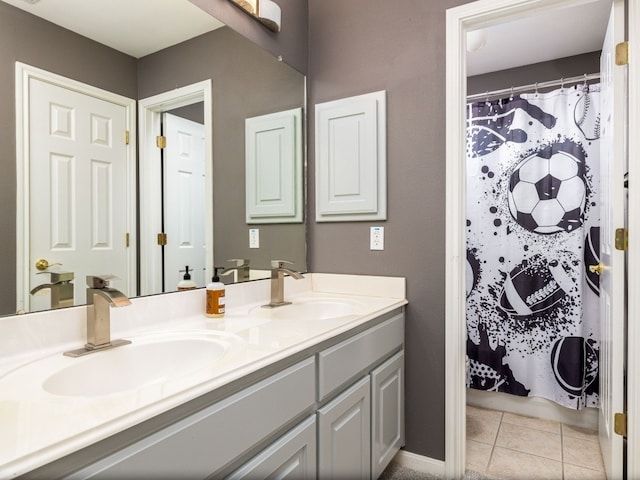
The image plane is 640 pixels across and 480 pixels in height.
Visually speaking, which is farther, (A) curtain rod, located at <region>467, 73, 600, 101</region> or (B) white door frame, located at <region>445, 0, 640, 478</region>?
(A) curtain rod, located at <region>467, 73, 600, 101</region>

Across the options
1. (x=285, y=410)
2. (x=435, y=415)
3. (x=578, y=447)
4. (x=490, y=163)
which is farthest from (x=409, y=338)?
(x=490, y=163)

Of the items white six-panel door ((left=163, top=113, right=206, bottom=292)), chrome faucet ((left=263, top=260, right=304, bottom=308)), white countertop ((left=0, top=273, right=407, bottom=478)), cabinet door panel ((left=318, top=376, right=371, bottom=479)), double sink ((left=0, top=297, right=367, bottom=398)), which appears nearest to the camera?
white countertop ((left=0, top=273, right=407, bottom=478))

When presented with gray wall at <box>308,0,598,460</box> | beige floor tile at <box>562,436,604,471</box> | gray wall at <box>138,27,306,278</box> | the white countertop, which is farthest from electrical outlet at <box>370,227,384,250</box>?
beige floor tile at <box>562,436,604,471</box>

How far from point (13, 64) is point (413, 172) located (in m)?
1.50

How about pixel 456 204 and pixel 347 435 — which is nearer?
pixel 347 435

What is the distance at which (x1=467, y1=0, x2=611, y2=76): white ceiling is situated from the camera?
2275 mm

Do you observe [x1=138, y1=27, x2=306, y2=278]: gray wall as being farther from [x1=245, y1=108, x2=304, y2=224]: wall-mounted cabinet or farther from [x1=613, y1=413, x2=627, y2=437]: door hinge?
[x1=613, y1=413, x2=627, y2=437]: door hinge

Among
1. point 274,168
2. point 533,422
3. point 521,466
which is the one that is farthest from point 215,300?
point 533,422

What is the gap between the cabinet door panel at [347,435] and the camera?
1.25 meters

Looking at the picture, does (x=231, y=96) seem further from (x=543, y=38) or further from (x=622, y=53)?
(x=543, y=38)

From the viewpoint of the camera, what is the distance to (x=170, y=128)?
1.46 meters

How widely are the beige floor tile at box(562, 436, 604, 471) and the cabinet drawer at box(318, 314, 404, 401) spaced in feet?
3.66

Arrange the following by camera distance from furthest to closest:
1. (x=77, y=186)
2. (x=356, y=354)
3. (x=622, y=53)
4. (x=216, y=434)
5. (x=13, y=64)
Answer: (x=622, y=53), (x=356, y=354), (x=77, y=186), (x=13, y=64), (x=216, y=434)

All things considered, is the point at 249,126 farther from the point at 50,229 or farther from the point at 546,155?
the point at 546,155
